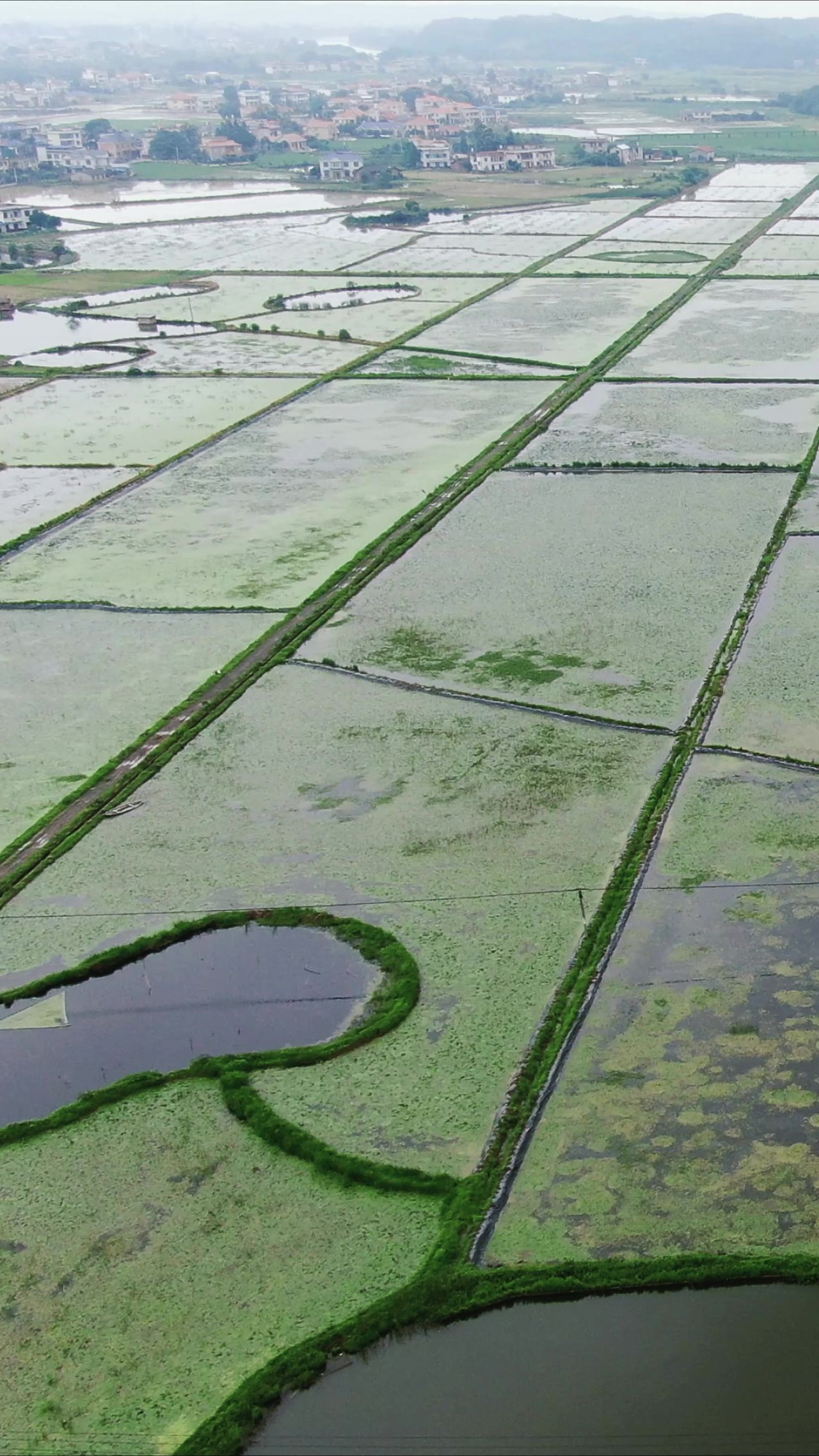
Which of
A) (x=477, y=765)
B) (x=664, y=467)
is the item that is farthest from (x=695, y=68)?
(x=477, y=765)

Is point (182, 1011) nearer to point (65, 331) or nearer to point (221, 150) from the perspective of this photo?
point (65, 331)

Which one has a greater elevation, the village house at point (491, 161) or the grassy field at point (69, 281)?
the village house at point (491, 161)

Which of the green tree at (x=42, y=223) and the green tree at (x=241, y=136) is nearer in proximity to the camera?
the green tree at (x=42, y=223)

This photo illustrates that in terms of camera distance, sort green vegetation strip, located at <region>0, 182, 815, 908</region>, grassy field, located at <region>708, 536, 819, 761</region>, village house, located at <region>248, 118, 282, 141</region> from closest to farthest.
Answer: green vegetation strip, located at <region>0, 182, 815, 908</region>
grassy field, located at <region>708, 536, 819, 761</region>
village house, located at <region>248, 118, 282, 141</region>

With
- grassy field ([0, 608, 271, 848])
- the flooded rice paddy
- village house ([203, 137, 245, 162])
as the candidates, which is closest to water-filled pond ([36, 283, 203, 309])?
the flooded rice paddy

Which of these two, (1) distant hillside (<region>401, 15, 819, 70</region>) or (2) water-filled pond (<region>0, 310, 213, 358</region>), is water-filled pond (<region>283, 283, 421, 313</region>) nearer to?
(2) water-filled pond (<region>0, 310, 213, 358</region>)

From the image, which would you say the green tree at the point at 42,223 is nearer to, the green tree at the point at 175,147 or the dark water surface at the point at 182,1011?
the green tree at the point at 175,147

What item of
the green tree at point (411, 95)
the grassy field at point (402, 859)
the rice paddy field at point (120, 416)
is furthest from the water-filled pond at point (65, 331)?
the green tree at point (411, 95)

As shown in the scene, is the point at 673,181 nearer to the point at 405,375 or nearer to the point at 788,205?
the point at 788,205
